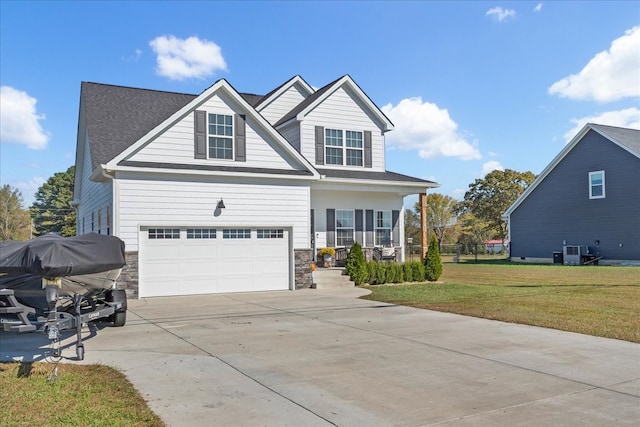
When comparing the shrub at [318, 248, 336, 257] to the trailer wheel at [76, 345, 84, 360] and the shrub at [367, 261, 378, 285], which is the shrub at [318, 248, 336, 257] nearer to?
the shrub at [367, 261, 378, 285]

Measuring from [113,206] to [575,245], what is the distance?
26.1 metres

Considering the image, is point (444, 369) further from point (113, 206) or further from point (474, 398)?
point (113, 206)

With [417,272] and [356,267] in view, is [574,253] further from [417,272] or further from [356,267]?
[356,267]

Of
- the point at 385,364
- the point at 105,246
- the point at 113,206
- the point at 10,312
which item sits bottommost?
the point at 385,364

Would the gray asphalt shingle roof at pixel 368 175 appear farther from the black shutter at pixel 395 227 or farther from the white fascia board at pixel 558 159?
the white fascia board at pixel 558 159

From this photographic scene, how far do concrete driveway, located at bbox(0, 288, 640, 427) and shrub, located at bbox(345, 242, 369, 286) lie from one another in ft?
20.5

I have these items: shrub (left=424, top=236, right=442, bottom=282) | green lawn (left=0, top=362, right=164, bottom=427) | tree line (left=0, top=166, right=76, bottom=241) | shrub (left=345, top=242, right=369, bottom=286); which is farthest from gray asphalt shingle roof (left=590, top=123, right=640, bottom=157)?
tree line (left=0, top=166, right=76, bottom=241)

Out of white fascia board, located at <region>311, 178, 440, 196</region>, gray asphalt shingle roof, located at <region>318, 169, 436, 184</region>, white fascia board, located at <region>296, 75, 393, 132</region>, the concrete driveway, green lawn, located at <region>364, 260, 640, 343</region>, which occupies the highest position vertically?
white fascia board, located at <region>296, 75, 393, 132</region>

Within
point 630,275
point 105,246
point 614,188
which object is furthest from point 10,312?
point 614,188

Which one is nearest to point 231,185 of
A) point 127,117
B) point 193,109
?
point 193,109

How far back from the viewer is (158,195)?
15.3 metres

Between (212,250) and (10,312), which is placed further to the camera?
(212,250)

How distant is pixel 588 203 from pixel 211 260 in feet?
76.9

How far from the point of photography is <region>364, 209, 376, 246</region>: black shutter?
2036 cm
